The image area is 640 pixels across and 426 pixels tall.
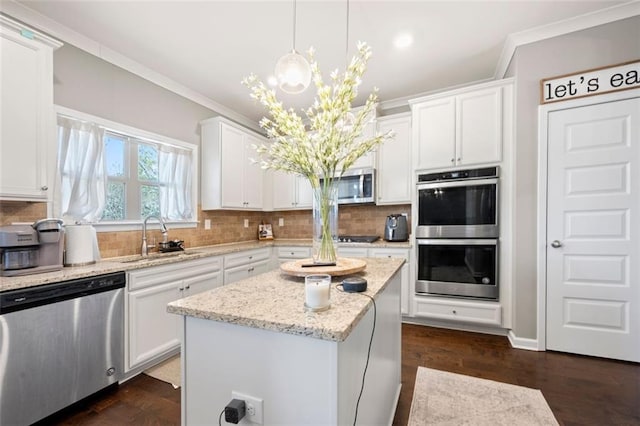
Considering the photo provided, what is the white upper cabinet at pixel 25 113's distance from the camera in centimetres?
171

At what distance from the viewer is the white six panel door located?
2.23m

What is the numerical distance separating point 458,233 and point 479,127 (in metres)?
1.12

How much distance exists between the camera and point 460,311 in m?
2.91

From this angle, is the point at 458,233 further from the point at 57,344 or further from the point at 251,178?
the point at 57,344

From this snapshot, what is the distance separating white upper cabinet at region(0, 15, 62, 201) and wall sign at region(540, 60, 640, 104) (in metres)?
3.93

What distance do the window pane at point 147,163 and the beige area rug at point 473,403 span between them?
3.14 metres

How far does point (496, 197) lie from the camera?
2.74 meters

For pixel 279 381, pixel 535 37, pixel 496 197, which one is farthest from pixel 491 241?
pixel 279 381

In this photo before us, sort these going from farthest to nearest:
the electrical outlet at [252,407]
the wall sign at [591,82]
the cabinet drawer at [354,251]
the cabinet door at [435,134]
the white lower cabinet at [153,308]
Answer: the cabinet drawer at [354,251] → the cabinet door at [435,134] → the wall sign at [591,82] → the white lower cabinet at [153,308] → the electrical outlet at [252,407]

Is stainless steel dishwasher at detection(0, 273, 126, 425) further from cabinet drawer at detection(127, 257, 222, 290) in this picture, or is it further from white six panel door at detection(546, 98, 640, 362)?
white six panel door at detection(546, 98, 640, 362)

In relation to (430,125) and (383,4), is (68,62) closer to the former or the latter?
(383,4)

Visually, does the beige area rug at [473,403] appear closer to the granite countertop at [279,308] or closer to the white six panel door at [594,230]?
the white six panel door at [594,230]

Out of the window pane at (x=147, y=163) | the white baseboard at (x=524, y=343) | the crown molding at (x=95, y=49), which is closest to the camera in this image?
the crown molding at (x=95, y=49)

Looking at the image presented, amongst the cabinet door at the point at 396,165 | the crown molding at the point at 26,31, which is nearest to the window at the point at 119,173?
the crown molding at the point at 26,31
